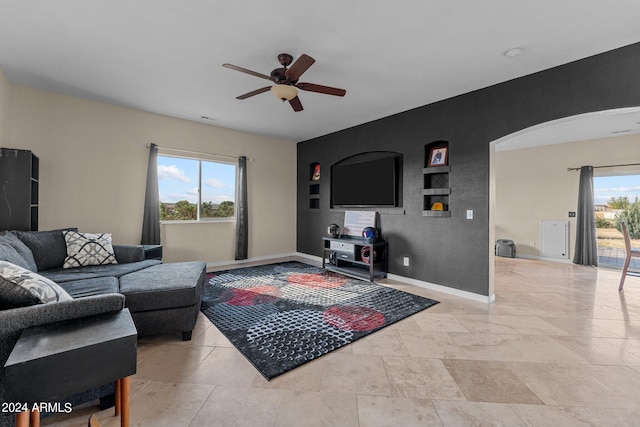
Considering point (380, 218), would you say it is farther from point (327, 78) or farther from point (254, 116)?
point (254, 116)

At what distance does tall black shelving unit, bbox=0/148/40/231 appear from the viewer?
9.42 ft

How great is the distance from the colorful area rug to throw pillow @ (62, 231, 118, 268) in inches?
46.5

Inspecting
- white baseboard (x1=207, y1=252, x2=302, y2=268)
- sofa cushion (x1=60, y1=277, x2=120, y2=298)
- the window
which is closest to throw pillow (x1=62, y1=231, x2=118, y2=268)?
sofa cushion (x1=60, y1=277, x2=120, y2=298)

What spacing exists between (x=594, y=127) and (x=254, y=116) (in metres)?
5.71

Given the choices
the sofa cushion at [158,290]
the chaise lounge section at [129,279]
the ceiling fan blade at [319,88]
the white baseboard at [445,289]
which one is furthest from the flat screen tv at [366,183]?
the sofa cushion at [158,290]

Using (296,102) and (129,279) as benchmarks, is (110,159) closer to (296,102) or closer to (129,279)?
(129,279)

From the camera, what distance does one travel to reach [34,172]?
3289 millimetres

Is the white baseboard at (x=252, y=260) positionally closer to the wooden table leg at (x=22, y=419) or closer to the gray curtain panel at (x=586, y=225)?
the wooden table leg at (x=22, y=419)

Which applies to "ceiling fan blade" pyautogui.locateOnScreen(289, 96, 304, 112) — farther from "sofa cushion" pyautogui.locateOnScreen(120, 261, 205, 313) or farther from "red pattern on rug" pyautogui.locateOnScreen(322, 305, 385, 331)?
"red pattern on rug" pyautogui.locateOnScreen(322, 305, 385, 331)

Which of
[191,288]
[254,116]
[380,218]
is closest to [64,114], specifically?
[254,116]

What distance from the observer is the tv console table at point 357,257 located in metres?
4.16

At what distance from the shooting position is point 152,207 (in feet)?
13.9

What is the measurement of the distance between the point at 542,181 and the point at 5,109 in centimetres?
904

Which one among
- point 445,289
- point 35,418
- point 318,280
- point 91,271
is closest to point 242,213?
point 318,280
